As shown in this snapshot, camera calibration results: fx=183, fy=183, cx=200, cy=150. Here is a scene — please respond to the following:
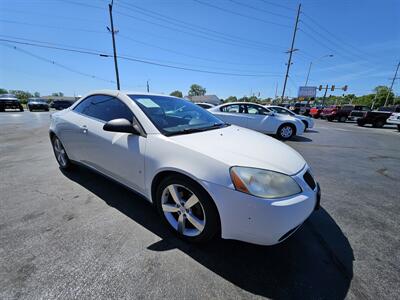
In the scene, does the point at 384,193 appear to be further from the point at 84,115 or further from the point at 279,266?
the point at 84,115

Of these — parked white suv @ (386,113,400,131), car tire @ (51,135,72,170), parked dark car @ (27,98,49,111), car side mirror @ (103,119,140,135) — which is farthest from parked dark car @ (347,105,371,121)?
parked dark car @ (27,98,49,111)

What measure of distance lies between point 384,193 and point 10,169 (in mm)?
6961

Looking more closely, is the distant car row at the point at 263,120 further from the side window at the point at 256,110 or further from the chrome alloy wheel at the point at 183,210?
the chrome alloy wheel at the point at 183,210

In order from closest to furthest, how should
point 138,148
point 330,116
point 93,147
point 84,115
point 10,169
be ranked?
point 138,148 < point 93,147 < point 84,115 < point 10,169 < point 330,116

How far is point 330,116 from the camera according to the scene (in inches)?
790

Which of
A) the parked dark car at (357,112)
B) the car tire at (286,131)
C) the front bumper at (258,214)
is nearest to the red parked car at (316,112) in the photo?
the parked dark car at (357,112)

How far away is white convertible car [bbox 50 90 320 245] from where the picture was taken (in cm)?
148

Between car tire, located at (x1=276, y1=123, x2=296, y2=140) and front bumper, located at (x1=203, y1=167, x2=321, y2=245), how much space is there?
695 centimetres

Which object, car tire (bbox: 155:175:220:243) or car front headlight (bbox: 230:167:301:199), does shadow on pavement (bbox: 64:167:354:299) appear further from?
car front headlight (bbox: 230:167:301:199)

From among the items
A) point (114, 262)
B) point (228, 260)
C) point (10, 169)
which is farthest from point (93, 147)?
point (10, 169)

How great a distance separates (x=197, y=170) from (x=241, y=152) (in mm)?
456

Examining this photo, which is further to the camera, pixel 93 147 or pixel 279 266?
pixel 93 147

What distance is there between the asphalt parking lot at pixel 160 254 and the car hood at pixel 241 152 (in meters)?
0.90

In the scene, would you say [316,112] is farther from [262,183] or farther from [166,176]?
[166,176]
